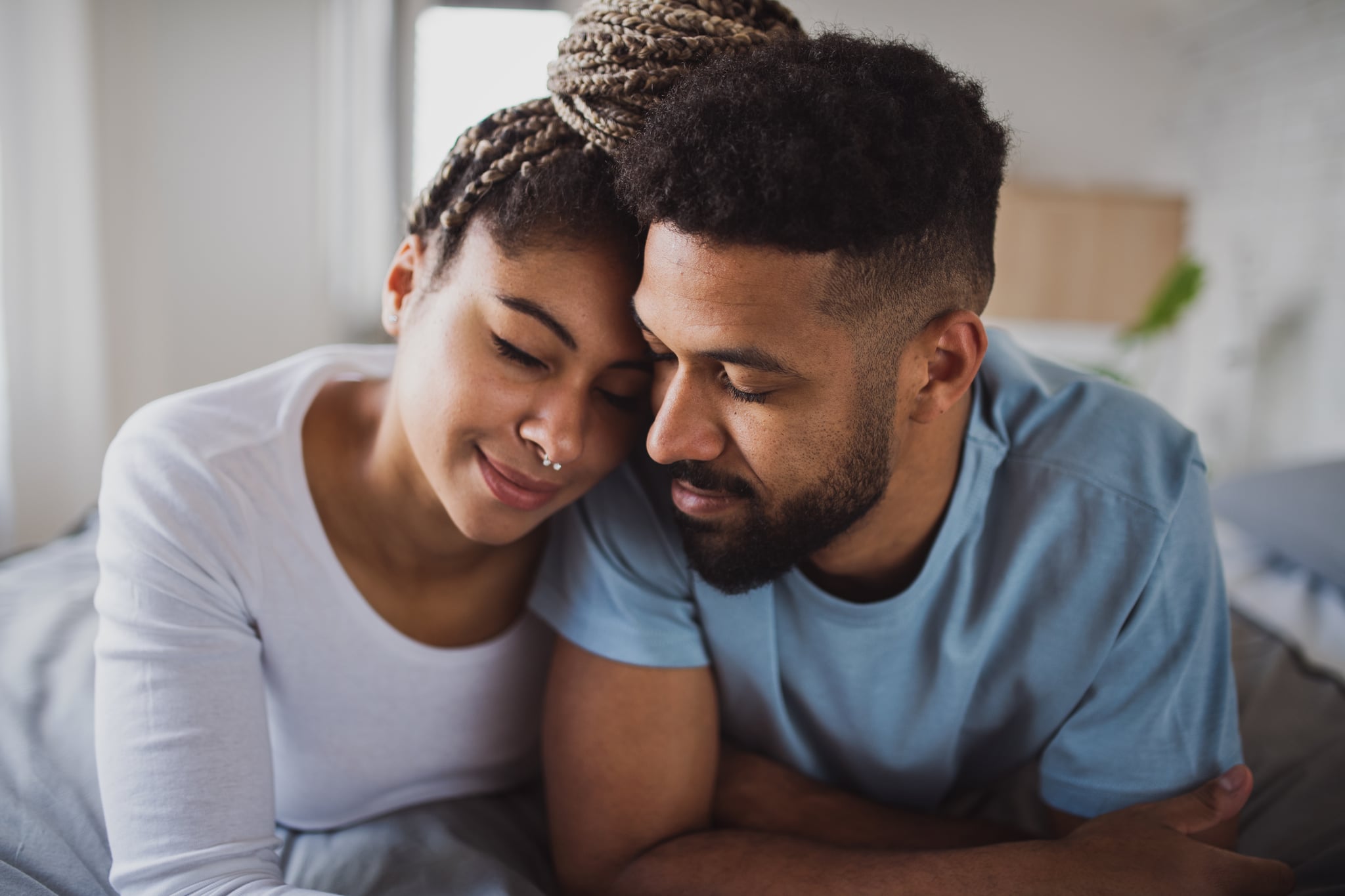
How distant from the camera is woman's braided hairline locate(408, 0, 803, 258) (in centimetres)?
96

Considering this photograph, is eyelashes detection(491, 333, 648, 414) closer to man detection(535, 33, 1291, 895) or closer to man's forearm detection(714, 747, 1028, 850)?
man detection(535, 33, 1291, 895)

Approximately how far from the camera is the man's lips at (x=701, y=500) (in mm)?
1007

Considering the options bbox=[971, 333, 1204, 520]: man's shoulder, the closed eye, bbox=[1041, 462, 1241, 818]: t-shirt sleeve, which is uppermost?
the closed eye

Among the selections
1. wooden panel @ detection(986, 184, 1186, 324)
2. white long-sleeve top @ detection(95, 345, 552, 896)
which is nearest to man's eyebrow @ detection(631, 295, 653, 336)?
white long-sleeve top @ detection(95, 345, 552, 896)

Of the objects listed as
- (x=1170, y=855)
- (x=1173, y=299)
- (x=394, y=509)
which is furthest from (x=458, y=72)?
(x=1170, y=855)

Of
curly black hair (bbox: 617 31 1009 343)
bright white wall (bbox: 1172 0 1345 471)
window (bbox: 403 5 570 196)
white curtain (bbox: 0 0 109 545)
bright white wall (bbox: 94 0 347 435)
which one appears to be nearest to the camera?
curly black hair (bbox: 617 31 1009 343)

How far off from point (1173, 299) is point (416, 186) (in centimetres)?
301

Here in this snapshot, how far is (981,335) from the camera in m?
1.03

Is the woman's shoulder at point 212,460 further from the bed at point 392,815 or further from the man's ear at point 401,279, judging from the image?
the bed at point 392,815

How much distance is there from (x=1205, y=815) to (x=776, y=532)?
1.77 feet

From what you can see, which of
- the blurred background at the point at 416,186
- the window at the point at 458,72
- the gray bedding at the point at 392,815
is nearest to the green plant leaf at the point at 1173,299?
the blurred background at the point at 416,186

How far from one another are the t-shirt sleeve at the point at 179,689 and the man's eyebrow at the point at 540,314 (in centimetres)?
38

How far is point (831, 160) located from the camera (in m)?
0.84

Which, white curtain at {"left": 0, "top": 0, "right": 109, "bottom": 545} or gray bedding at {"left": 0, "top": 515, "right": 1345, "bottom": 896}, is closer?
gray bedding at {"left": 0, "top": 515, "right": 1345, "bottom": 896}
